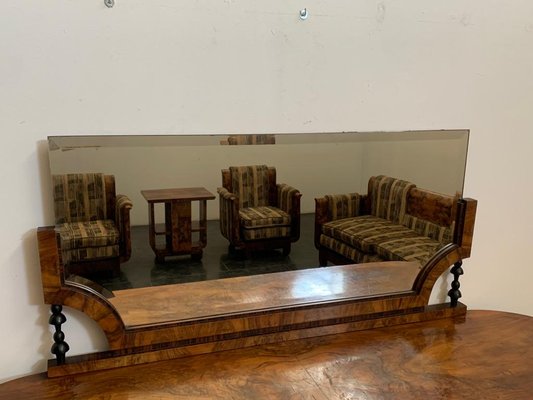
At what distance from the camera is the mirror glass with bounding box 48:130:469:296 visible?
1.09 metres

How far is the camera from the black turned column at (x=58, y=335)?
106cm

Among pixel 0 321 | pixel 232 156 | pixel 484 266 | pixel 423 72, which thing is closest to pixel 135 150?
pixel 232 156

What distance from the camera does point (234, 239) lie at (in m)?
1.27

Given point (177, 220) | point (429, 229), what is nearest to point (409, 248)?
point (429, 229)

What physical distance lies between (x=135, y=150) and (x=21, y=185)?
0.88 ft

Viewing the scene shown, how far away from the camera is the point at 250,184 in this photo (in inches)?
48.9

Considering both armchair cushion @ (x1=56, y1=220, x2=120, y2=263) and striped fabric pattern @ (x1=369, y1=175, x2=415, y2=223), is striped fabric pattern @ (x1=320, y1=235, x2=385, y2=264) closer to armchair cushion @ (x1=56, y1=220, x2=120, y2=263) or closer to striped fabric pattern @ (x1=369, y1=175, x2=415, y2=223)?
striped fabric pattern @ (x1=369, y1=175, x2=415, y2=223)

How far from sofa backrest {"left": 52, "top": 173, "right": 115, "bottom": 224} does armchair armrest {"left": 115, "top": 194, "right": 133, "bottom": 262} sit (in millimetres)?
A: 15

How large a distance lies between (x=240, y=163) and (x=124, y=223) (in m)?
0.34

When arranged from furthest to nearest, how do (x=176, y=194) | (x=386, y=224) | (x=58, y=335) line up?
1. (x=386, y=224)
2. (x=176, y=194)
3. (x=58, y=335)

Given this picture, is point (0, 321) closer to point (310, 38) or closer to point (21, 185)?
point (21, 185)

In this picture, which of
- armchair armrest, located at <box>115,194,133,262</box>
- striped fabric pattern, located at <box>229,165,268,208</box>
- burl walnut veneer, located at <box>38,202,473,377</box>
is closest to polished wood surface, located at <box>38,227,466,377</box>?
burl walnut veneer, located at <box>38,202,473,377</box>

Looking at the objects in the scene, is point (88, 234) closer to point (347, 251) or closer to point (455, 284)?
point (347, 251)

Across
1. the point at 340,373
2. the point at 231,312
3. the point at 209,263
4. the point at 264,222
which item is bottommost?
the point at 340,373
